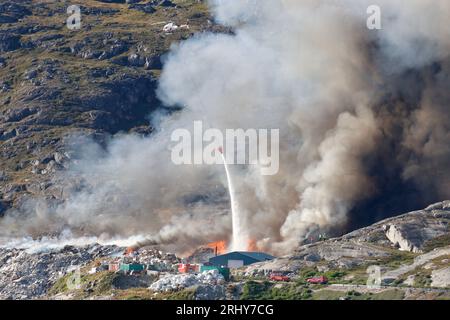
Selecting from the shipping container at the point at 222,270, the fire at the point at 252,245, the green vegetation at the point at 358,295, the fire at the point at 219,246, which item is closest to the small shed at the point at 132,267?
the shipping container at the point at 222,270

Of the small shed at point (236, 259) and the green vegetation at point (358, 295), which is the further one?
the small shed at point (236, 259)

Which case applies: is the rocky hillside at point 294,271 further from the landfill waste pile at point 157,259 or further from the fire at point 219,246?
the fire at point 219,246

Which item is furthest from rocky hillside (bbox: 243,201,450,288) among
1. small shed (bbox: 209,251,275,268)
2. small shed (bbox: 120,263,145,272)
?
small shed (bbox: 120,263,145,272)

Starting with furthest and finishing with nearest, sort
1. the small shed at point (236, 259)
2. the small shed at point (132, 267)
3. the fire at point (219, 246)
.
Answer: the fire at point (219, 246)
the small shed at point (236, 259)
the small shed at point (132, 267)

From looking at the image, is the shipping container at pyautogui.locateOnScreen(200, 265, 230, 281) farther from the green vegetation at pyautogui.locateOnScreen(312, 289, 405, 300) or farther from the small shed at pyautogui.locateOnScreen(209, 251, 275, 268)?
the green vegetation at pyautogui.locateOnScreen(312, 289, 405, 300)

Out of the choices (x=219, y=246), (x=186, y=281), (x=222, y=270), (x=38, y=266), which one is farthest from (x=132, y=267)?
(x=219, y=246)
